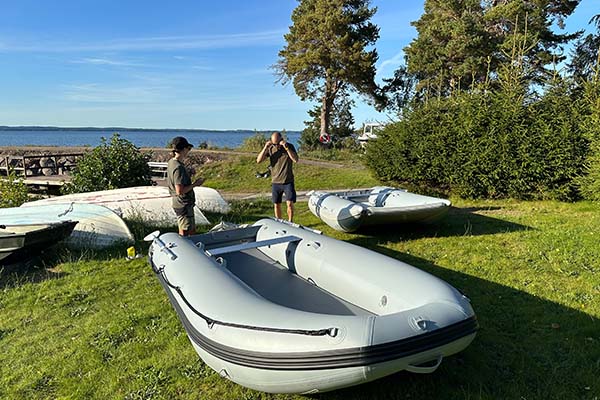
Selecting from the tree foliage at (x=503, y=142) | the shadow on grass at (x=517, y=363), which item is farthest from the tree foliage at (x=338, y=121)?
the shadow on grass at (x=517, y=363)

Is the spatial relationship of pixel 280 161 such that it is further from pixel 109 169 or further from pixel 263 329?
pixel 109 169

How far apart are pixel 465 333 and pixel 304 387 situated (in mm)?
864

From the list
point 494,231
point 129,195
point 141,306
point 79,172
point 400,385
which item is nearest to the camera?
point 400,385

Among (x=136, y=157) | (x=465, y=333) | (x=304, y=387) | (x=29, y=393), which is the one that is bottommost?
(x=29, y=393)

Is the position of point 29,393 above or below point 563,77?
below

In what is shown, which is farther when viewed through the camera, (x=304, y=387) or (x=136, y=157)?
(x=136, y=157)

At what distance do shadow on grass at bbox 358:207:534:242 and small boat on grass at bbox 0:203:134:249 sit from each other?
11.5ft

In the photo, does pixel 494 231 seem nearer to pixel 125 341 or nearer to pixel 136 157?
pixel 125 341

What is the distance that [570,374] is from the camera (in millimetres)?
2496

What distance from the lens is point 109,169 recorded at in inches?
345

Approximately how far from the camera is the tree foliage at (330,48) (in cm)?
2120

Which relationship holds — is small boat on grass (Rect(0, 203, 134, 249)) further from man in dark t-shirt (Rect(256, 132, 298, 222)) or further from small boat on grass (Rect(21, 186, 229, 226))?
man in dark t-shirt (Rect(256, 132, 298, 222))

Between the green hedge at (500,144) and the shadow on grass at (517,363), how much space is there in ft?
16.1

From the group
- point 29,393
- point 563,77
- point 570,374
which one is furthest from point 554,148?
point 29,393
